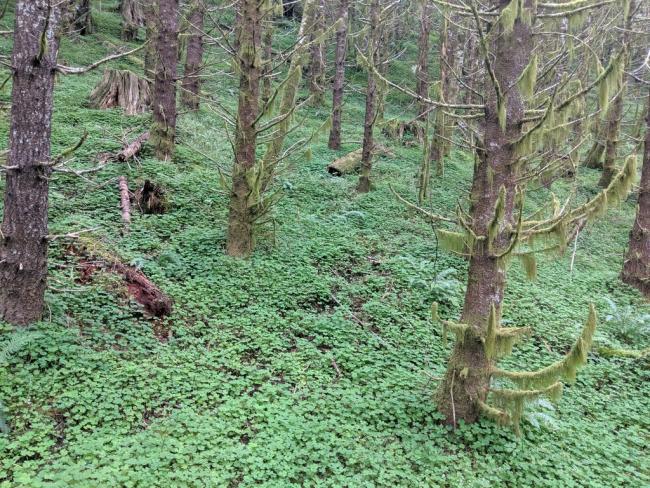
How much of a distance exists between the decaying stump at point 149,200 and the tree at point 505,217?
622cm

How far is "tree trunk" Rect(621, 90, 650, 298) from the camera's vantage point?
9680 millimetres

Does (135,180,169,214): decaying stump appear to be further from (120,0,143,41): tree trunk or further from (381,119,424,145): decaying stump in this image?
(120,0,143,41): tree trunk

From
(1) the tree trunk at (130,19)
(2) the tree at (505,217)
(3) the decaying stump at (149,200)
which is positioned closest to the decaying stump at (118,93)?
(3) the decaying stump at (149,200)

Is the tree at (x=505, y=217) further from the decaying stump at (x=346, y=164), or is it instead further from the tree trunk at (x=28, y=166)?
the decaying stump at (x=346, y=164)

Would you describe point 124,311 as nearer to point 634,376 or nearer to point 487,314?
point 487,314

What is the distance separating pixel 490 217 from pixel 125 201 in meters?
6.90

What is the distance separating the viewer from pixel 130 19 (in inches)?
990

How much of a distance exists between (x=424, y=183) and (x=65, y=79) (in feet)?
46.3

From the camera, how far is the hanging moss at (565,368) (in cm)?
382

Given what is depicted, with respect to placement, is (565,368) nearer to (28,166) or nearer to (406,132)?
(28,166)

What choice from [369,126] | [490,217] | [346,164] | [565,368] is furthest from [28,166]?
[346,164]

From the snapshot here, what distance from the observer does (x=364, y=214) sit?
11.6 meters

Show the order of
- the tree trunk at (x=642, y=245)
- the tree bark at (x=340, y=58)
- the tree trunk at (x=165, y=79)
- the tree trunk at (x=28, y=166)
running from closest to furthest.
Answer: the tree trunk at (x=28, y=166), the tree trunk at (x=642, y=245), the tree trunk at (x=165, y=79), the tree bark at (x=340, y=58)

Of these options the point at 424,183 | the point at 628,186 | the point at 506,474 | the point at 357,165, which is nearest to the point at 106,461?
the point at 506,474
